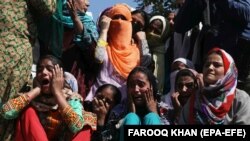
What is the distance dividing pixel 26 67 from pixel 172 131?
129 cm

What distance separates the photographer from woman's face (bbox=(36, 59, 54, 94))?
458cm

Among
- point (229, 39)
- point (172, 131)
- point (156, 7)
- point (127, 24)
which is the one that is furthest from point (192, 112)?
point (156, 7)

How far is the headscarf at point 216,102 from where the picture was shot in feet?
15.1

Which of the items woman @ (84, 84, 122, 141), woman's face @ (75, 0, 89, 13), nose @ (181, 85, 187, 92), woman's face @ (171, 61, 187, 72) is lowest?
woman @ (84, 84, 122, 141)

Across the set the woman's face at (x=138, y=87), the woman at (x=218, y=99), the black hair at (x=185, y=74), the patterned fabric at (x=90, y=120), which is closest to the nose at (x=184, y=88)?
the black hair at (x=185, y=74)

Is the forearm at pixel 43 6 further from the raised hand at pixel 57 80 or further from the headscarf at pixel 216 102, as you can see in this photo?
the headscarf at pixel 216 102

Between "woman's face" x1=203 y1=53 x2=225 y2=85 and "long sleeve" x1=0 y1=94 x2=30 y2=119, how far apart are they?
140 cm

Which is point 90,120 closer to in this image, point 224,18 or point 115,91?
point 115,91

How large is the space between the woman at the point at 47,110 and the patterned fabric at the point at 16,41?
17 centimetres

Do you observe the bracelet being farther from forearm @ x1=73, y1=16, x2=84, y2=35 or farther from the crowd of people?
forearm @ x1=73, y1=16, x2=84, y2=35

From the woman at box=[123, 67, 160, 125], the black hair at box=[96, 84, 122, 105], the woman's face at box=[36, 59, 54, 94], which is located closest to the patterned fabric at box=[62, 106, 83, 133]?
the woman's face at box=[36, 59, 54, 94]

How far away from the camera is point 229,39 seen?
559 centimetres

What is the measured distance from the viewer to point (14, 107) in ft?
14.4

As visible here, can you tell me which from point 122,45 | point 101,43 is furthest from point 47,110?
point 122,45
